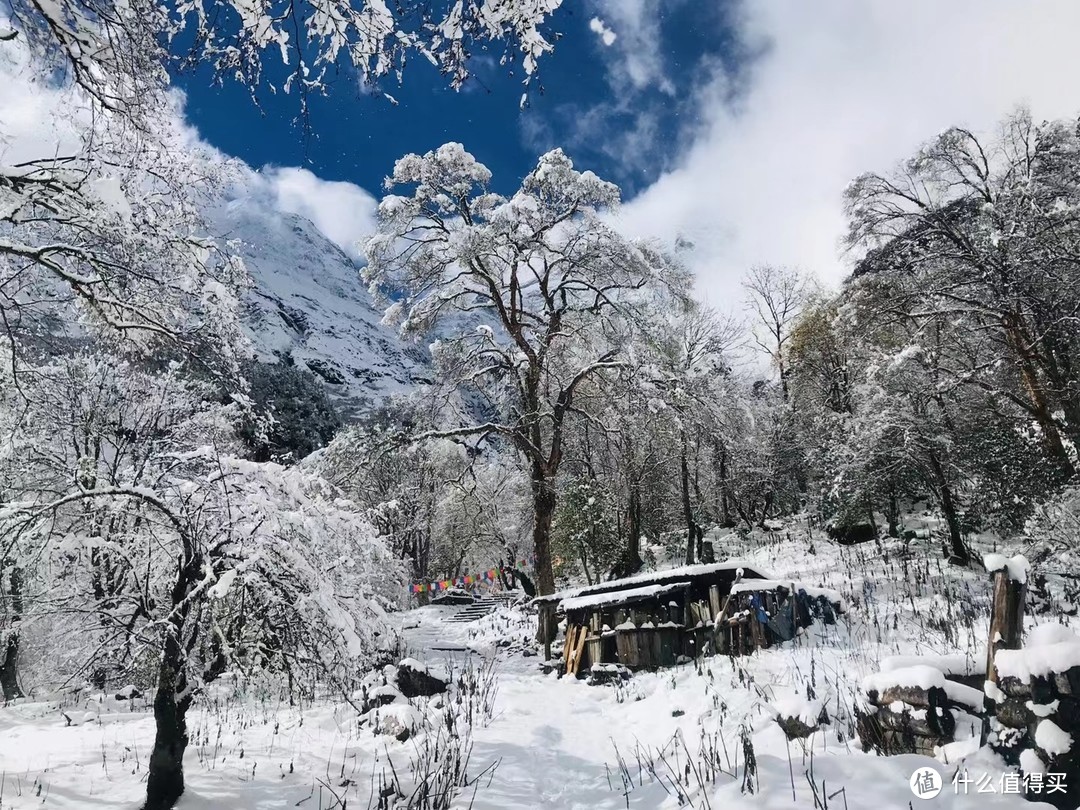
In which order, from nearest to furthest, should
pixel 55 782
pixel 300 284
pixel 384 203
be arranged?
1. pixel 55 782
2. pixel 384 203
3. pixel 300 284

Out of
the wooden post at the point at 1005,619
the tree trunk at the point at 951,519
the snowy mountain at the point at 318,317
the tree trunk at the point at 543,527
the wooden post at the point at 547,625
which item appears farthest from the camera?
the snowy mountain at the point at 318,317

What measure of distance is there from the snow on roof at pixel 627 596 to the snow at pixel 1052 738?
5.87 metres

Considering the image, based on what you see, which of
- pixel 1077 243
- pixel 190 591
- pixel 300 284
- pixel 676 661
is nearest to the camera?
pixel 190 591

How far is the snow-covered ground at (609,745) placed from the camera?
3.68 m

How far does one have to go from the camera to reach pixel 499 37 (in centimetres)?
282

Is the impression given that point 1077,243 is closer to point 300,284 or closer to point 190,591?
point 190,591

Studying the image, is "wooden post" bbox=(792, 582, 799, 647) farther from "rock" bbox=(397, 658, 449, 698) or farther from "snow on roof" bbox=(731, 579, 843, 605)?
"rock" bbox=(397, 658, 449, 698)

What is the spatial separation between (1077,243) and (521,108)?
1091cm

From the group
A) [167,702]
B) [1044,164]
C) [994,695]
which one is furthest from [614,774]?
[1044,164]

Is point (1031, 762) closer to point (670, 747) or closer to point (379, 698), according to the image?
point (670, 747)

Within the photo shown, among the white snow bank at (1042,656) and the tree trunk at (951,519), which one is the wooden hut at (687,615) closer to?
the white snow bank at (1042,656)

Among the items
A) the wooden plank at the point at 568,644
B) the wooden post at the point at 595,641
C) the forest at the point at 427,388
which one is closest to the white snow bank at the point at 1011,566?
the forest at the point at 427,388

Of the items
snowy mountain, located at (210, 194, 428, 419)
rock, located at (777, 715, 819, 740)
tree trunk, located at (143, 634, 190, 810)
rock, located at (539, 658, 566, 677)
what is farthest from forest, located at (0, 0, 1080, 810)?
snowy mountain, located at (210, 194, 428, 419)

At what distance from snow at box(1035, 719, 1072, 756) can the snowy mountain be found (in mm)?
65044
